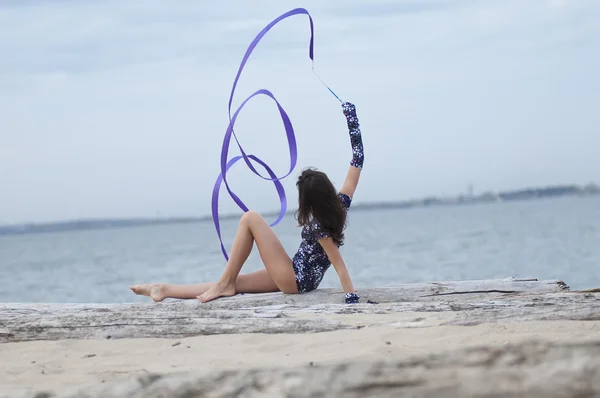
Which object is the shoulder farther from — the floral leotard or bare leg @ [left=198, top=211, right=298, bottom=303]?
bare leg @ [left=198, top=211, right=298, bottom=303]

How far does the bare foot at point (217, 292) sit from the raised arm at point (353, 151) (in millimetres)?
1095

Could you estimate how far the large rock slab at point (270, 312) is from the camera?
13.3 ft

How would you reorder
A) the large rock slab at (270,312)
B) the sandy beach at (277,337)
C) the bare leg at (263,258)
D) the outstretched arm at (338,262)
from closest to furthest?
1. the sandy beach at (277,337)
2. the large rock slab at (270,312)
3. the outstretched arm at (338,262)
4. the bare leg at (263,258)

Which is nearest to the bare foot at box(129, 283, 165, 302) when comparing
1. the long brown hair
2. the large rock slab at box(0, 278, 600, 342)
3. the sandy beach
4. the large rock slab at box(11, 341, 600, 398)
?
the large rock slab at box(0, 278, 600, 342)

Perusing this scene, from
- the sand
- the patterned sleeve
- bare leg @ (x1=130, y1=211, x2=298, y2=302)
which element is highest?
the patterned sleeve

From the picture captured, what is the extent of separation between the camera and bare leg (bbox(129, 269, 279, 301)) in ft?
18.6

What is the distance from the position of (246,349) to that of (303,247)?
214cm

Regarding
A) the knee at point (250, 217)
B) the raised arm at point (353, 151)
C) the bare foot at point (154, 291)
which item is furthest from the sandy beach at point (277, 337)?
the raised arm at point (353, 151)

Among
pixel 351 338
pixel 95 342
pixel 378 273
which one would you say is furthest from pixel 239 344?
pixel 378 273

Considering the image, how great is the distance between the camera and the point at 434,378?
2.71 meters

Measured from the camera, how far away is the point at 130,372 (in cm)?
334

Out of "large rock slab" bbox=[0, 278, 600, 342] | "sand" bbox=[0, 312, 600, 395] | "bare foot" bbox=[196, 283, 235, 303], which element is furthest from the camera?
"bare foot" bbox=[196, 283, 235, 303]

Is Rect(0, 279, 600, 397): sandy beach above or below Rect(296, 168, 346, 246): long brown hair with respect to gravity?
below

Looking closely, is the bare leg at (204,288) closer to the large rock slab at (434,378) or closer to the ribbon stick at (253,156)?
the ribbon stick at (253,156)
